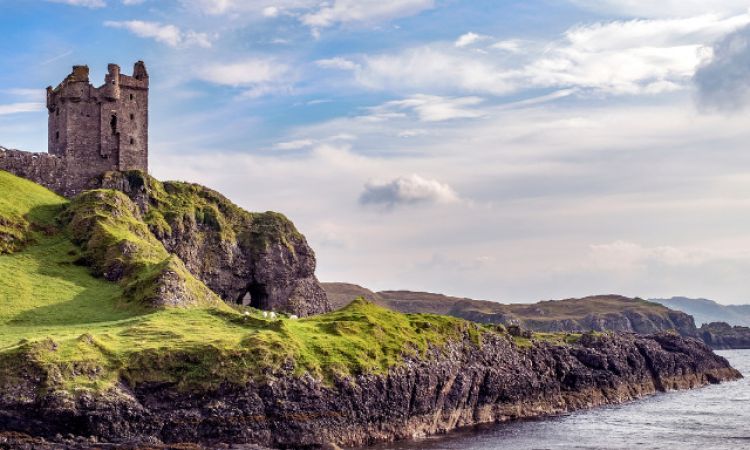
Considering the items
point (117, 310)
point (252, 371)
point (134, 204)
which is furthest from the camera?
point (134, 204)

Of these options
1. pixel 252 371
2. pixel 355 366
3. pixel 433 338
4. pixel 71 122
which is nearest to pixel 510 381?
pixel 433 338

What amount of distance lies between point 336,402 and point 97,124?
70.1 meters

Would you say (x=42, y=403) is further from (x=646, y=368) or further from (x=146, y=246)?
(x=646, y=368)

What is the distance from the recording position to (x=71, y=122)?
122 m

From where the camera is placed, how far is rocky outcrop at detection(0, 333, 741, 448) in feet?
197

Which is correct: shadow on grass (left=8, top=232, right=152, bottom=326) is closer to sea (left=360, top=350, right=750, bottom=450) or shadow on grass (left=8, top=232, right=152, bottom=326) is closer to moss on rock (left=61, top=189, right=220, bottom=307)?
moss on rock (left=61, top=189, right=220, bottom=307)

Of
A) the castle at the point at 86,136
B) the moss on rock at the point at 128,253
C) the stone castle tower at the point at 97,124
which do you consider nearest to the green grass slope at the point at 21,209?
the moss on rock at the point at 128,253

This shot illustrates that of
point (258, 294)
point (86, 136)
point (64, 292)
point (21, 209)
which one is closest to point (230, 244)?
point (258, 294)

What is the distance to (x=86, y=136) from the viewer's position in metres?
122

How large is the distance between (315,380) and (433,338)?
2134 centimetres

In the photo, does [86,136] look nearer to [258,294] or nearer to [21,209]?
[21,209]

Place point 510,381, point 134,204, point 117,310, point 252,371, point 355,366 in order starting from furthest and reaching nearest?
point 134,204 < point 510,381 < point 117,310 < point 355,366 < point 252,371

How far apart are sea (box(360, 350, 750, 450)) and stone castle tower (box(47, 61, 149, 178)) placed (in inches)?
2677

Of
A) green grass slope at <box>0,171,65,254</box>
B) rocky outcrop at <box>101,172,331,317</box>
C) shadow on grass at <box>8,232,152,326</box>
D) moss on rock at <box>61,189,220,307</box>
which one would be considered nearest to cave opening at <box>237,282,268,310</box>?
rocky outcrop at <box>101,172,331,317</box>
